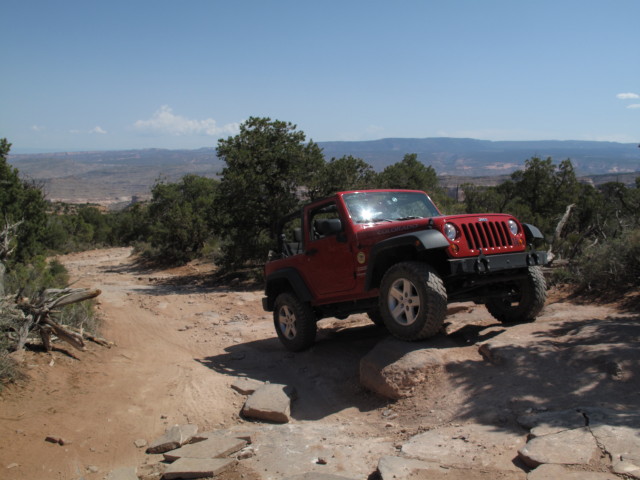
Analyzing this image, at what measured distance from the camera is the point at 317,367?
22.6ft

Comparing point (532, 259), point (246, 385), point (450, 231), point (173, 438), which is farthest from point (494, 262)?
point (173, 438)

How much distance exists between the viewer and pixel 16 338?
6164mm

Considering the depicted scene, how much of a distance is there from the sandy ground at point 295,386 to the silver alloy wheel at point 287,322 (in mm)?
319

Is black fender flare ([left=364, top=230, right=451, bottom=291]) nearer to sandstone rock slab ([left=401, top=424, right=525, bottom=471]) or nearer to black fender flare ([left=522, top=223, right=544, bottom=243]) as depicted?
black fender flare ([left=522, top=223, right=544, bottom=243])

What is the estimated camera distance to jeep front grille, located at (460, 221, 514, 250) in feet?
18.0

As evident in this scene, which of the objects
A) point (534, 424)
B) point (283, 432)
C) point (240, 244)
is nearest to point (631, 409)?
point (534, 424)

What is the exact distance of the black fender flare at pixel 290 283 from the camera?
7.05 metres

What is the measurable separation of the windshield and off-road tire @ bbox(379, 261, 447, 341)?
1018 millimetres

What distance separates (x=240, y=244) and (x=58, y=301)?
33.0 ft

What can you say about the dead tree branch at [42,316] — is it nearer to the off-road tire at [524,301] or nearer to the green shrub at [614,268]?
the off-road tire at [524,301]

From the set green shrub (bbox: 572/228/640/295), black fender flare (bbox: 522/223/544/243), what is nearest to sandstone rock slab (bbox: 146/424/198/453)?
black fender flare (bbox: 522/223/544/243)

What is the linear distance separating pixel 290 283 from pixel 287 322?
620mm

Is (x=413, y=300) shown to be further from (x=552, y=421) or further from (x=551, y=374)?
(x=552, y=421)

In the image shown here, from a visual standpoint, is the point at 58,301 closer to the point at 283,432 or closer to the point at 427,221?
the point at 283,432
